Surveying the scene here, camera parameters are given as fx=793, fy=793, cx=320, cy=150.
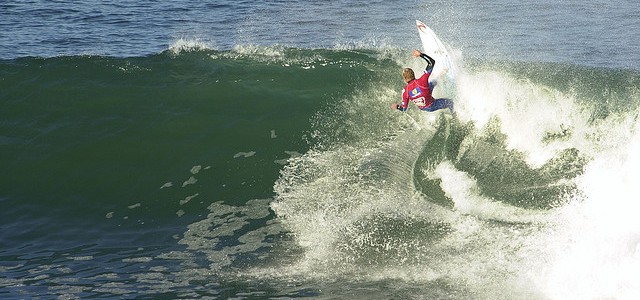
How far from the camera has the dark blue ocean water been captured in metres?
10.7

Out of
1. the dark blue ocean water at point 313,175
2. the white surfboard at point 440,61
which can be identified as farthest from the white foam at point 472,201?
the white surfboard at point 440,61

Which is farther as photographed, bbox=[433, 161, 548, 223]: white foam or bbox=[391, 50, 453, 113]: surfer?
bbox=[391, 50, 453, 113]: surfer

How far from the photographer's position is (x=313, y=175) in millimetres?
13625

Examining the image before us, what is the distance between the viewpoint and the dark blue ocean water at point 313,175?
1067 cm

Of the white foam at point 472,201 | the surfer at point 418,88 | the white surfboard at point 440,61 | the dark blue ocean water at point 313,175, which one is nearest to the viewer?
the dark blue ocean water at point 313,175

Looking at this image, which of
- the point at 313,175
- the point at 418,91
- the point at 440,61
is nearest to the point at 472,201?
the point at 418,91

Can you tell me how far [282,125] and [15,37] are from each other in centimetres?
1086

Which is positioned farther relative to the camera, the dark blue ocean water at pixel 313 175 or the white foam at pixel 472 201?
the white foam at pixel 472 201

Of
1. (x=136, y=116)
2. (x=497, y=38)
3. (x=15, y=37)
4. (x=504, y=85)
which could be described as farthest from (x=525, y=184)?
(x=15, y=37)

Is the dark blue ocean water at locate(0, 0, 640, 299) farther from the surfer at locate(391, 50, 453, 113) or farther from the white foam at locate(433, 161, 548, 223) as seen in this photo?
the surfer at locate(391, 50, 453, 113)

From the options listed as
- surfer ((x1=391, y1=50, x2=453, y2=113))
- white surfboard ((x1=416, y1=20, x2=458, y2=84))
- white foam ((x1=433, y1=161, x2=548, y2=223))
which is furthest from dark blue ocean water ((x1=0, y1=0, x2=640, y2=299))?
surfer ((x1=391, y1=50, x2=453, y2=113))

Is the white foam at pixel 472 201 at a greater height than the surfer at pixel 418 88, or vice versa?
the surfer at pixel 418 88

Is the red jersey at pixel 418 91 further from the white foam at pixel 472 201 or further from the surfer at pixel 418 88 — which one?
the white foam at pixel 472 201

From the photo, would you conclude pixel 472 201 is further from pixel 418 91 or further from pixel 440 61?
pixel 440 61
